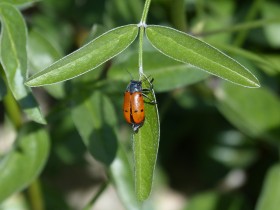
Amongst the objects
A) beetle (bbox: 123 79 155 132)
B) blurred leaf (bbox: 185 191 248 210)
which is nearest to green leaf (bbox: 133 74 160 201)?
beetle (bbox: 123 79 155 132)

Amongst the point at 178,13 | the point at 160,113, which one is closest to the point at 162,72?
the point at 178,13

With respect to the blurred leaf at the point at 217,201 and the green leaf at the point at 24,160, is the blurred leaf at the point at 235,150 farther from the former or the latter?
the green leaf at the point at 24,160

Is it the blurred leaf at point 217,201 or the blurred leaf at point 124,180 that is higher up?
the blurred leaf at point 124,180

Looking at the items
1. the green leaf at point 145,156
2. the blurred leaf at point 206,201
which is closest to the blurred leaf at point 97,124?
the green leaf at point 145,156

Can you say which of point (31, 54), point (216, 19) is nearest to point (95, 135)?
point (31, 54)

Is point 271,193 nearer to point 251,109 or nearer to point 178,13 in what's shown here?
point 251,109

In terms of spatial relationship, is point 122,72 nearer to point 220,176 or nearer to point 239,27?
point 239,27

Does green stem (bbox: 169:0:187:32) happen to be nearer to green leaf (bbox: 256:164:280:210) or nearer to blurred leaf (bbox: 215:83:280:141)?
blurred leaf (bbox: 215:83:280:141)

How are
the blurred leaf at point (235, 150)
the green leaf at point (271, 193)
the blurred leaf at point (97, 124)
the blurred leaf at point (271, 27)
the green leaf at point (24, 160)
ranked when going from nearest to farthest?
the blurred leaf at point (97, 124) < the green leaf at point (24, 160) < the green leaf at point (271, 193) < the blurred leaf at point (271, 27) < the blurred leaf at point (235, 150)
